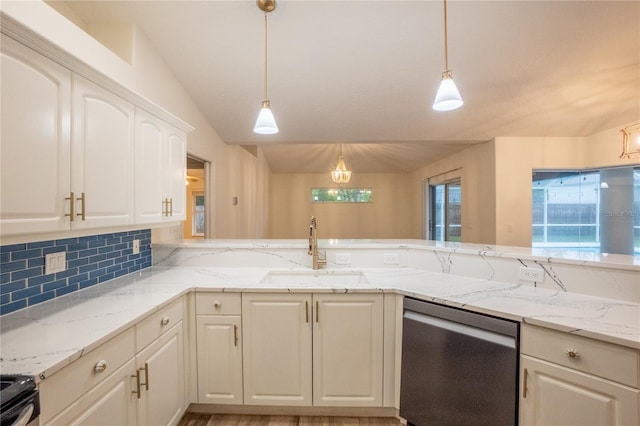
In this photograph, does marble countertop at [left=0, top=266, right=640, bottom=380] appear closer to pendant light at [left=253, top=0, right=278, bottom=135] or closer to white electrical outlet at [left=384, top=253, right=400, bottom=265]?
white electrical outlet at [left=384, top=253, right=400, bottom=265]

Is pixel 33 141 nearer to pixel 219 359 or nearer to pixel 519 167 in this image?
pixel 219 359

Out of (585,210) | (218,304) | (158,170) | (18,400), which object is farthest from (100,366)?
(585,210)

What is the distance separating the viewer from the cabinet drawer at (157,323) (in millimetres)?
1351

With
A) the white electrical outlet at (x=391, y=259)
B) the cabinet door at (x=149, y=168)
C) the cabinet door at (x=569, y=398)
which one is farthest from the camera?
the white electrical outlet at (x=391, y=259)

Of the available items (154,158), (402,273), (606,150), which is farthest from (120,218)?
(606,150)

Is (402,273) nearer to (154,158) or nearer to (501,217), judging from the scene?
(154,158)

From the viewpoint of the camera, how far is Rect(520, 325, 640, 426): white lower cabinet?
112 centimetres

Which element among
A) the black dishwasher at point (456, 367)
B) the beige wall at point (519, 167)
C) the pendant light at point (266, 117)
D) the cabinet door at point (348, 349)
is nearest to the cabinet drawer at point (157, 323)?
the cabinet door at point (348, 349)

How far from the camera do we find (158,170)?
189 cm

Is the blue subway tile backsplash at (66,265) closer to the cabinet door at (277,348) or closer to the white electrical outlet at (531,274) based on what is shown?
the cabinet door at (277,348)

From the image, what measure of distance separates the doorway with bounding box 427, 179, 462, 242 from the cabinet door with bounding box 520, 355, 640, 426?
3.82 metres

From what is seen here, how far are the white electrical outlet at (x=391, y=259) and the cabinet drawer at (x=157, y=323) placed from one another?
1.50m

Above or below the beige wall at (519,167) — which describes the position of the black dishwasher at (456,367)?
below

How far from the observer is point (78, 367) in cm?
102
